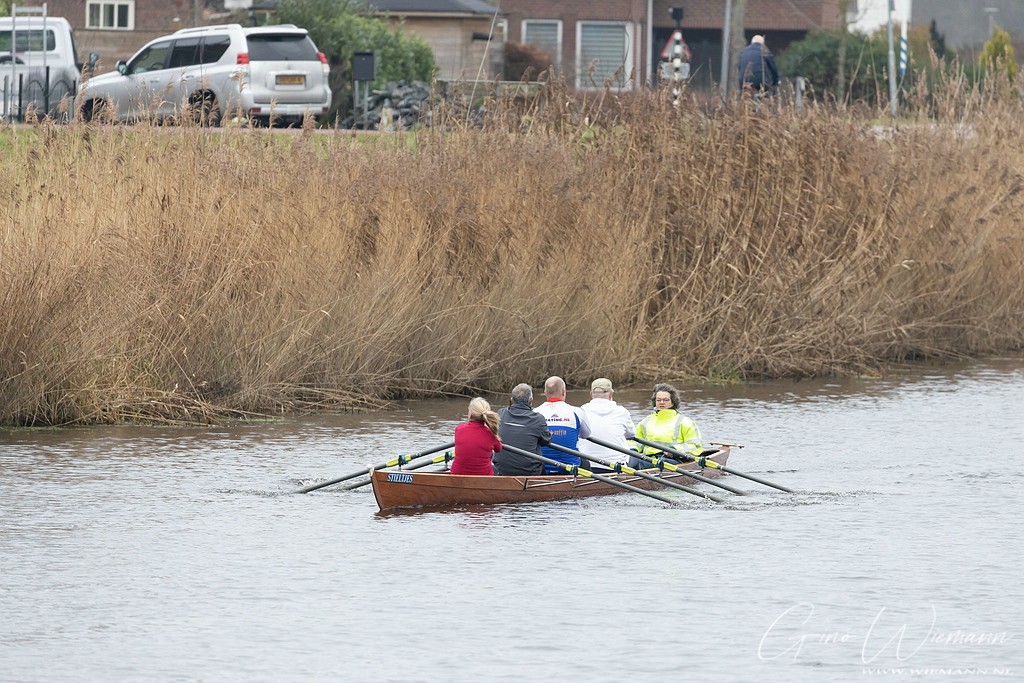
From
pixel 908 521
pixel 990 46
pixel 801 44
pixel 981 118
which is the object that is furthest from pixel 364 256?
pixel 801 44

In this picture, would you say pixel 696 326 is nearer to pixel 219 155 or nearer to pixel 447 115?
pixel 447 115

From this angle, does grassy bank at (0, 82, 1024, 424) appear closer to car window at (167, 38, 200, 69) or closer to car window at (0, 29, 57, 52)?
car window at (167, 38, 200, 69)

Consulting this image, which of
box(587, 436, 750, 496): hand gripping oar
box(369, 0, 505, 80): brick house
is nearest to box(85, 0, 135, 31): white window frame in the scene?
box(369, 0, 505, 80): brick house

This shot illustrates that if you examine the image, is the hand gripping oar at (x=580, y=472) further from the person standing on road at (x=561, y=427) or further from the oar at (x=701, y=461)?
the oar at (x=701, y=461)

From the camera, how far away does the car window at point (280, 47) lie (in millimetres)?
31234

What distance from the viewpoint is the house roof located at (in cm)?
5694

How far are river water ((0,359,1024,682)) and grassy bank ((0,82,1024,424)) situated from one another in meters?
1.08

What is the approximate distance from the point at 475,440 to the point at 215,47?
63.6 ft

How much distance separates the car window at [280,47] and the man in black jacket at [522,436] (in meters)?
18.4

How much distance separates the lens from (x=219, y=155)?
18891mm

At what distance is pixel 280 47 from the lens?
31.5m

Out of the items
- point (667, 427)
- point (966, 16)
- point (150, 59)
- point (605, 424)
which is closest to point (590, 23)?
point (966, 16)

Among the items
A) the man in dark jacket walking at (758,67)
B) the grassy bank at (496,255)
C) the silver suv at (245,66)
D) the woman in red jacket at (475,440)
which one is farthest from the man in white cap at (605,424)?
the silver suv at (245,66)

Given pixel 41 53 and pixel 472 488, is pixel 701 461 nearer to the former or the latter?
pixel 472 488
